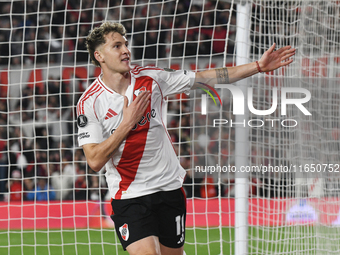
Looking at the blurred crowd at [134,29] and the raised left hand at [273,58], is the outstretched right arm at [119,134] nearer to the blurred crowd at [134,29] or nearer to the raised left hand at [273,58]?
the raised left hand at [273,58]

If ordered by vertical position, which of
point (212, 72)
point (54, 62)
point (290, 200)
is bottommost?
point (290, 200)

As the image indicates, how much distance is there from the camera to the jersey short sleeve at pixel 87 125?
2895 millimetres

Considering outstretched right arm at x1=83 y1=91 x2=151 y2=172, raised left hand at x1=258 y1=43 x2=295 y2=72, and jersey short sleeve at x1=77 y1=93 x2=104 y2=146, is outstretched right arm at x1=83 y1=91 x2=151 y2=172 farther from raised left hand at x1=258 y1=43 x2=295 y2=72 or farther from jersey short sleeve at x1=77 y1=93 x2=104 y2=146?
raised left hand at x1=258 y1=43 x2=295 y2=72

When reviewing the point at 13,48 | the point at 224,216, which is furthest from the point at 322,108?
the point at 13,48

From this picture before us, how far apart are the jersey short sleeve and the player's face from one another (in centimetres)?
29

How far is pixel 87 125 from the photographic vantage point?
2932 mm

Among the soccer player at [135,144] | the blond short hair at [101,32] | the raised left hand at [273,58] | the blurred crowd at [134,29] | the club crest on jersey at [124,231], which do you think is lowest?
the club crest on jersey at [124,231]

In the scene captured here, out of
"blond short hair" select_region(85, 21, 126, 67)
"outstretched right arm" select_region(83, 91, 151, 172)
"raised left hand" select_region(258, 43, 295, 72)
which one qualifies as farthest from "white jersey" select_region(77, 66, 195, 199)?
"raised left hand" select_region(258, 43, 295, 72)

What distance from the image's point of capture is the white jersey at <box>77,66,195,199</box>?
2965 millimetres

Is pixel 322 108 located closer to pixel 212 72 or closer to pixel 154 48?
pixel 212 72

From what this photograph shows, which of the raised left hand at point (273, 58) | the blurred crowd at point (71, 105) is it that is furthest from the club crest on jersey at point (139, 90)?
the blurred crowd at point (71, 105)

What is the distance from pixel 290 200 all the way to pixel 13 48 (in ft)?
25.4

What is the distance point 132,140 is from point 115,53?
605 millimetres

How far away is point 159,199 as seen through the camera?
3000mm
